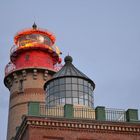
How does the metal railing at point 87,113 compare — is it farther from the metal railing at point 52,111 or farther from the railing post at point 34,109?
the railing post at point 34,109

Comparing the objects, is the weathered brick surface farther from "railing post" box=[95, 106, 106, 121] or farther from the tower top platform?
"railing post" box=[95, 106, 106, 121]

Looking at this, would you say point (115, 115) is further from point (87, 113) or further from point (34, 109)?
point (34, 109)

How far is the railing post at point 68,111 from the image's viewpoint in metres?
29.5

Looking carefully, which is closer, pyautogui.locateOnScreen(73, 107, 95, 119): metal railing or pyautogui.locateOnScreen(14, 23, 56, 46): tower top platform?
pyautogui.locateOnScreen(73, 107, 95, 119): metal railing

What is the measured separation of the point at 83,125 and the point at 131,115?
10.4ft

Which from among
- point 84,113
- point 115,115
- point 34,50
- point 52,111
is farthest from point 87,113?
point 34,50

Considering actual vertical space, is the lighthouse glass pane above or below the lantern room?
below

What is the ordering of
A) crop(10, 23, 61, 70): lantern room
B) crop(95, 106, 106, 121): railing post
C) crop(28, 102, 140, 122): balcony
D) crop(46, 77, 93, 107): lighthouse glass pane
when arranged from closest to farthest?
crop(28, 102, 140, 122): balcony → crop(95, 106, 106, 121): railing post → crop(46, 77, 93, 107): lighthouse glass pane → crop(10, 23, 61, 70): lantern room

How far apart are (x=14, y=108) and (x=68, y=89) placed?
1045 centimetres

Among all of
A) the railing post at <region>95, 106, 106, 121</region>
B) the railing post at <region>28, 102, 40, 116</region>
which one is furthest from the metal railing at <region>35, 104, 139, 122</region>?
the railing post at <region>28, 102, 40, 116</region>

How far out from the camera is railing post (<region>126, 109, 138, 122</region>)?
30.2 m

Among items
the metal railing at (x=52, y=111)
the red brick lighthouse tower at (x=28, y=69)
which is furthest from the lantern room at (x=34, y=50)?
the metal railing at (x=52, y=111)

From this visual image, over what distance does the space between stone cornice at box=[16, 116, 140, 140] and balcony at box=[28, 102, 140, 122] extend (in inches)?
16.9

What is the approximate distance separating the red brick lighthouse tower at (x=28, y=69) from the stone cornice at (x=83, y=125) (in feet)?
36.7
